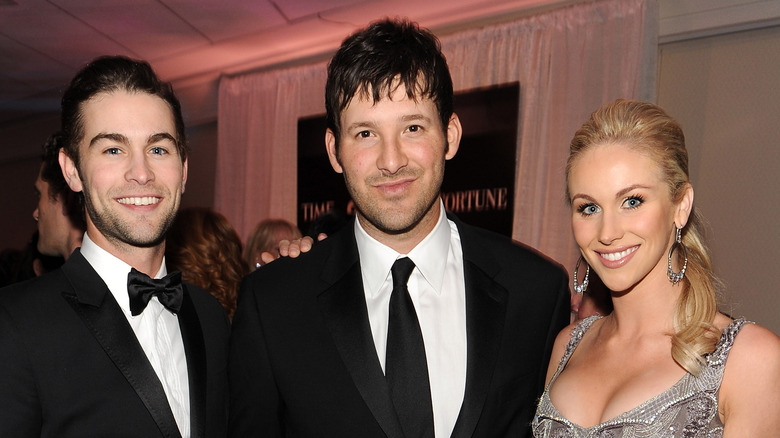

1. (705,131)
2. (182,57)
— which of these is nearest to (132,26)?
(182,57)

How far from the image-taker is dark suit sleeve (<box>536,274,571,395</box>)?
231 centimetres

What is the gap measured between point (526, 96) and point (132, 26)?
3209mm

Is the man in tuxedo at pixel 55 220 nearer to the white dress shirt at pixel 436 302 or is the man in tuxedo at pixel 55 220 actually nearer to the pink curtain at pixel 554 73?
the white dress shirt at pixel 436 302

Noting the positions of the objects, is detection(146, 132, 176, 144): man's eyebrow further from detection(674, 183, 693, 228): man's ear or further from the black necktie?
detection(674, 183, 693, 228): man's ear

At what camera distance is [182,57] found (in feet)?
24.3

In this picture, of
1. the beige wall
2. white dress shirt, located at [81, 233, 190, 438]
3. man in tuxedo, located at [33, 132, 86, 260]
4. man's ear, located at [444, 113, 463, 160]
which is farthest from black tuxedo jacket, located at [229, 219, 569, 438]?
the beige wall

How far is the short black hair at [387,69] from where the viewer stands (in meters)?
2.18

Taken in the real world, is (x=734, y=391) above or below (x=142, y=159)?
below

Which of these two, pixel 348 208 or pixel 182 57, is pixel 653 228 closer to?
pixel 348 208

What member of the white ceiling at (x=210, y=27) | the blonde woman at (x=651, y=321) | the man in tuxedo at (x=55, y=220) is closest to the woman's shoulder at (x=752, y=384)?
the blonde woman at (x=651, y=321)

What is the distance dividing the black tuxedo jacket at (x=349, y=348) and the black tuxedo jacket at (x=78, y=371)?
17 centimetres

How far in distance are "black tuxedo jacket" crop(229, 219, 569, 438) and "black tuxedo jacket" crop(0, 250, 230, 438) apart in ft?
0.55

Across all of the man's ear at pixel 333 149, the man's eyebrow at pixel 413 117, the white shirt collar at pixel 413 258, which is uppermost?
the man's eyebrow at pixel 413 117

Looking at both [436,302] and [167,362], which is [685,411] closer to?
[436,302]
